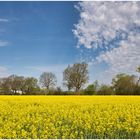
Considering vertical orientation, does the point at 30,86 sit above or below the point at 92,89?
above

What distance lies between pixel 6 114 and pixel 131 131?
5254mm

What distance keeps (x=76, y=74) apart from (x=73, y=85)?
75.9 inches

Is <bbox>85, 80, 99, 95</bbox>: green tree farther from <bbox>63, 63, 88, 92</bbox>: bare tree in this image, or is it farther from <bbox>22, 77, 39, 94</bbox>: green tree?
<bbox>22, 77, 39, 94</bbox>: green tree

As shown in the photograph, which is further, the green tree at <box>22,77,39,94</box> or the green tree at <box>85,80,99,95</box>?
the green tree at <box>22,77,39,94</box>

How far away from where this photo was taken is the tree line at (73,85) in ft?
125

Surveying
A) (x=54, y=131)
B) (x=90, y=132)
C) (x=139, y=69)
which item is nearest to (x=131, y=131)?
(x=90, y=132)

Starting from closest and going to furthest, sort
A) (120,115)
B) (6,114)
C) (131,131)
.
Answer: (131,131) < (120,115) < (6,114)

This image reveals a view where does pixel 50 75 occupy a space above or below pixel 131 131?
above

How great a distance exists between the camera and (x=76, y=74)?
3997cm

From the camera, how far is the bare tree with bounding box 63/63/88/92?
36906 mm

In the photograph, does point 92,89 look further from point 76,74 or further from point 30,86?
point 30,86

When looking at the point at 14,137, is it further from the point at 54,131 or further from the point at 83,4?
the point at 83,4

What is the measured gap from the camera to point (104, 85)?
40688 mm

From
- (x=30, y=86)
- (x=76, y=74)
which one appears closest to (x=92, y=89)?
(x=76, y=74)
